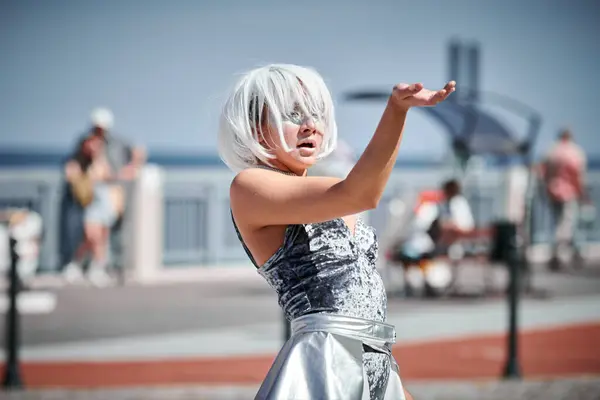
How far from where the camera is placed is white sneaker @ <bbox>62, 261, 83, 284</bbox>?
14219 millimetres

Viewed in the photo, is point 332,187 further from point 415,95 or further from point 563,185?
point 563,185

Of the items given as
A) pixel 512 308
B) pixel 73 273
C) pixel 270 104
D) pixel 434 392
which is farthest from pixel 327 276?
pixel 73 273

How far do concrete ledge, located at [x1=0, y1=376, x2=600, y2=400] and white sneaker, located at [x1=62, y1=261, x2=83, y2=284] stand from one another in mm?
7193

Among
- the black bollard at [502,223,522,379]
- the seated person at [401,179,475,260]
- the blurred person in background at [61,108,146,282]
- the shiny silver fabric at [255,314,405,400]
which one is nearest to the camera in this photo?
the shiny silver fabric at [255,314,405,400]

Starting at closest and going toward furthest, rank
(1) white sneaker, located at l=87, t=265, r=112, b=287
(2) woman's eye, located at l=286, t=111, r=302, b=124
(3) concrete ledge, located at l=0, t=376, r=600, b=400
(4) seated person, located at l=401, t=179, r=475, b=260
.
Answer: (2) woman's eye, located at l=286, t=111, r=302, b=124 < (3) concrete ledge, located at l=0, t=376, r=600, b=400 < (4) seated person, located at l=401, t=179, r=475, b=260 < (1) white sneaker, located at l=87, t=265, r=112, b=287

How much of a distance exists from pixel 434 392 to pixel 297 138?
4.56 metres

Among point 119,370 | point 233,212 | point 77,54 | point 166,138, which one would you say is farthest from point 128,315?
point 166,138

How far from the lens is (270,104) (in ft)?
8.76

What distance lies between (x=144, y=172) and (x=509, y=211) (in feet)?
20.2

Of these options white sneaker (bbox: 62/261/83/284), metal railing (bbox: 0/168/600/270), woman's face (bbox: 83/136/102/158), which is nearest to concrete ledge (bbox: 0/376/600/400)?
metal railing (bbox: 0/168/600/270)

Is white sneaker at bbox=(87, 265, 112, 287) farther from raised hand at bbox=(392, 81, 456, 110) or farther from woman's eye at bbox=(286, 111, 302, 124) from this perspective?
raised hand at bbox=(392, 81, 456, 110)

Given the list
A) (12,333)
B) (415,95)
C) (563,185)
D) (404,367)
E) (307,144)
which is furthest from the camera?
(563,185)

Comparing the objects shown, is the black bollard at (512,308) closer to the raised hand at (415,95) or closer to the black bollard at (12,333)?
the black bollard at (12,333)

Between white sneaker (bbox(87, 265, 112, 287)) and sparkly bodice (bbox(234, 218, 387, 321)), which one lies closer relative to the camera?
sparkly bodice (bbox(234, 218, 387, 321))
